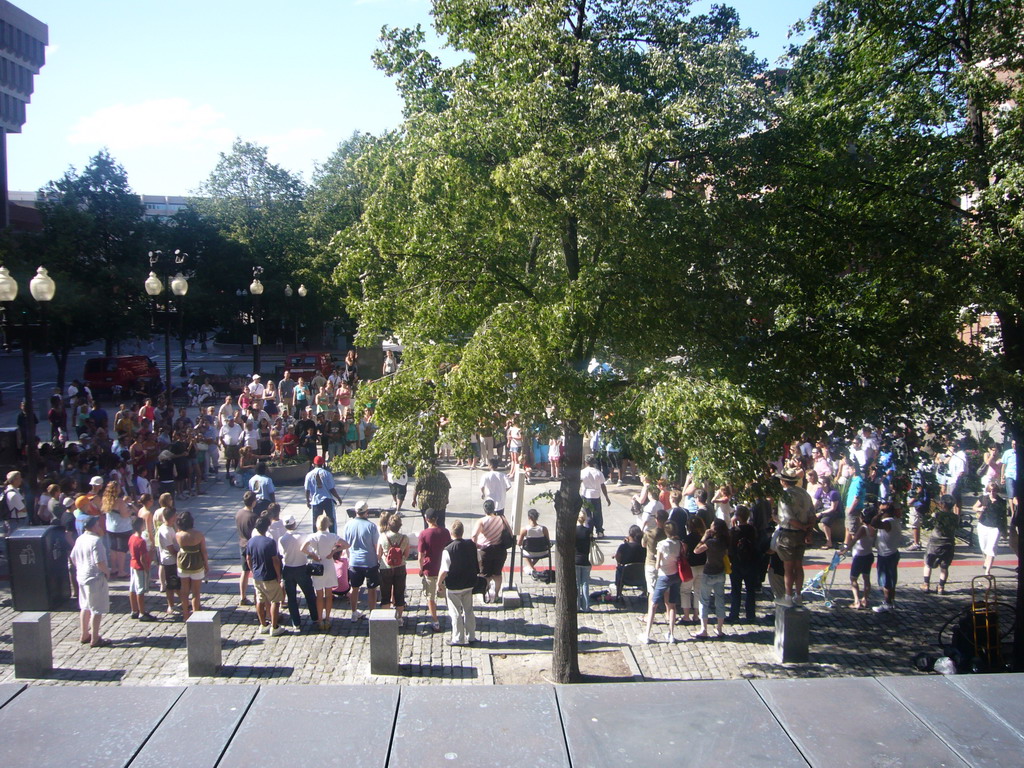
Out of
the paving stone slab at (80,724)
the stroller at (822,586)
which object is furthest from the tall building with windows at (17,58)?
the paving stone slab at (80,724)

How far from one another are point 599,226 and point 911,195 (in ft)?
11.3

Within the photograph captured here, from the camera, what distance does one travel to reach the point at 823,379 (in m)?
8.33

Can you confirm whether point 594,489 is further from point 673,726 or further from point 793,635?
point 673,726

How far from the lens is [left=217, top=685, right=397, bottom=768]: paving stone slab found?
3275mm

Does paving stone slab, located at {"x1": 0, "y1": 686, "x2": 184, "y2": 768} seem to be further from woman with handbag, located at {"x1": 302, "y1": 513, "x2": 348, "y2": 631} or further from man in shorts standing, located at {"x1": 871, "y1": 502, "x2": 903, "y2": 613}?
man in shorts standing, located at {"x1": 871, "y1": 502, "x2": 903, "y2": 613}

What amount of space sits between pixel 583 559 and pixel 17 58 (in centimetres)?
8165

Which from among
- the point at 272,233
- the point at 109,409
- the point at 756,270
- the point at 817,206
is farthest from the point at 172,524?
the point at 272,233

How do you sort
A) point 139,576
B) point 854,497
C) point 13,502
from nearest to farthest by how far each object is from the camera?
point 139,576, point 13,502, point 854,497

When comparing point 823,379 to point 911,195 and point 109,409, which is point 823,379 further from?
point 109,409

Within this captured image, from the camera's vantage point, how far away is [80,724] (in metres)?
3.47

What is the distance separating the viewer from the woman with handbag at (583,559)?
1125 cm

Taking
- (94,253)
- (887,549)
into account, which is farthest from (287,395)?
(887,549)

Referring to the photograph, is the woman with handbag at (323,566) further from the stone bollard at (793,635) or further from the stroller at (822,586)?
the stroller at (822,586)

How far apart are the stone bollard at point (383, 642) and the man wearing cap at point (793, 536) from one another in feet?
16.5
